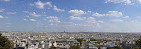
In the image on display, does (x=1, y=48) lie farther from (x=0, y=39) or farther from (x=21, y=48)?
(x=21, y=48)

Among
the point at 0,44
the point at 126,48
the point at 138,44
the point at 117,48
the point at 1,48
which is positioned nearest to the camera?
the point at 1,48

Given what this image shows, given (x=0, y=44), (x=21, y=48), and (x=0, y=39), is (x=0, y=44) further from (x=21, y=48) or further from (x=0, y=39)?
(x=21, y=48)

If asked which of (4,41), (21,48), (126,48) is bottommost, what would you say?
(126,48)

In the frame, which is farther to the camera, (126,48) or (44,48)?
(126,48)

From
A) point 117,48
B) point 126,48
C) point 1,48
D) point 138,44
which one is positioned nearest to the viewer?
point 1,48

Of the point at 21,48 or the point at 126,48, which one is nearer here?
the point at 21,48

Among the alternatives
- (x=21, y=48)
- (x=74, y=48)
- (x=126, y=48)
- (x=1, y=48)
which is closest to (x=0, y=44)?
(x=1, y=48)

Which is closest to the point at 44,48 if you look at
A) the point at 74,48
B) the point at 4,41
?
→ the point at 74,48

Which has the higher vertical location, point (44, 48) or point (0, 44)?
point (0, 44)

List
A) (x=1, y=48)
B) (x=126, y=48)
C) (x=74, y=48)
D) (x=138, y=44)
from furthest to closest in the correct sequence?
1. (x=126, y=48)
2. (x=138, y=44)
3. (x=74, y=48)
4. (x=1, y=48)
